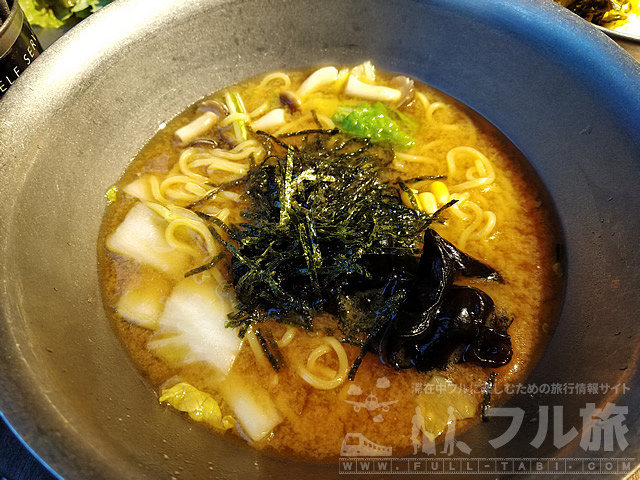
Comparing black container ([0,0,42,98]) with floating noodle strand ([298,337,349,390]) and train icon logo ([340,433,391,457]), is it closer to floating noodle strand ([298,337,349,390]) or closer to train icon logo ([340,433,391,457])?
floating noodle strand ([298,337,349,390])

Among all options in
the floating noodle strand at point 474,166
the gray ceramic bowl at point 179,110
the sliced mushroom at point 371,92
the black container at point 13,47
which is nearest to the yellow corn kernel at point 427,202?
the floating noodle strand at point 474,166

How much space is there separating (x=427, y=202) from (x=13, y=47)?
2.86 meters

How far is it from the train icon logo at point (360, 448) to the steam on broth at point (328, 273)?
0.05ft

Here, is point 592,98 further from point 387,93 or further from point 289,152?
point 289,152

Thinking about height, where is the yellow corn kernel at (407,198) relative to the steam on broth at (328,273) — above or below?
above

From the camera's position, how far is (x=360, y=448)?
2164mm

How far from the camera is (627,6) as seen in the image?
3912 millimetres

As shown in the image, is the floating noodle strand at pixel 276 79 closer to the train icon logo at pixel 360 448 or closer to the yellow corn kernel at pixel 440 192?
the yellow corn kernel at pixel 440 192

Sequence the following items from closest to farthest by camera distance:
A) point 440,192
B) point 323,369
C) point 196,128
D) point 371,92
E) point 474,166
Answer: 1. point 323,369
2. point 440,192
3. point 474,166
4. point 196,128
5. point 371,92

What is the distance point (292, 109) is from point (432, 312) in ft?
6.51

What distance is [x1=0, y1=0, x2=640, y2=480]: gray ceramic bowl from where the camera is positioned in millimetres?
1825

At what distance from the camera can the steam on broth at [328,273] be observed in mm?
2260

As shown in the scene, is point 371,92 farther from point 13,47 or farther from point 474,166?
point 13,47

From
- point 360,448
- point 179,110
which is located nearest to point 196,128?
point 179,110
